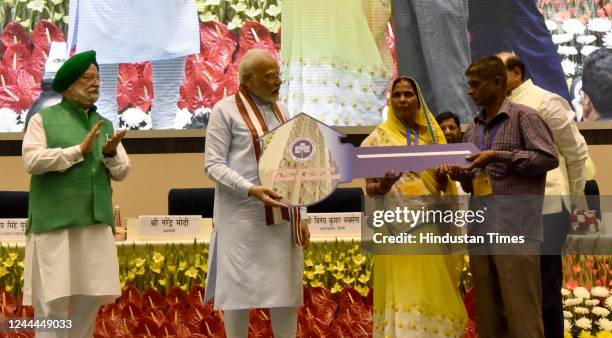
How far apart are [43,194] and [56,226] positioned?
156mm

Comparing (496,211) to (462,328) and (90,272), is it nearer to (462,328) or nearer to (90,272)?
(462,328)

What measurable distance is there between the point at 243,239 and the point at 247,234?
3cm

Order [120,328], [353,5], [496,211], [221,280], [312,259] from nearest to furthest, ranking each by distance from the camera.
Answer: [496,211] < [221,280] < [120,328] < [312,259] < [353,5]

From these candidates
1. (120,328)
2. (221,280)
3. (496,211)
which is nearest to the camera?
(496,211)

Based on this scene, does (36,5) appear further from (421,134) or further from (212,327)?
(421,134)

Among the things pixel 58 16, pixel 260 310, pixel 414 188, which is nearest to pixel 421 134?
pixel 414 188

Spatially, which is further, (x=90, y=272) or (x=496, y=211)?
(x=90, y=272)

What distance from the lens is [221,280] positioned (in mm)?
3150

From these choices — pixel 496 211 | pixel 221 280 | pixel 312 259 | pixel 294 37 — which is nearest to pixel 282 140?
pixel 221 280

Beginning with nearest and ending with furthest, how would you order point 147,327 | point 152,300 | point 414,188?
point 414,188 < point 147,327 < point 152,300

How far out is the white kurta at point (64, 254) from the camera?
10.5 ft

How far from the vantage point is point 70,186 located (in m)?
3.27

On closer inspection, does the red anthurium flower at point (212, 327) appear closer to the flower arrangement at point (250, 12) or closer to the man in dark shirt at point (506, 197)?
the man in dark shirt at point (506, 197)

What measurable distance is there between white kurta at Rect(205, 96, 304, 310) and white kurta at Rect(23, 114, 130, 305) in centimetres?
50
